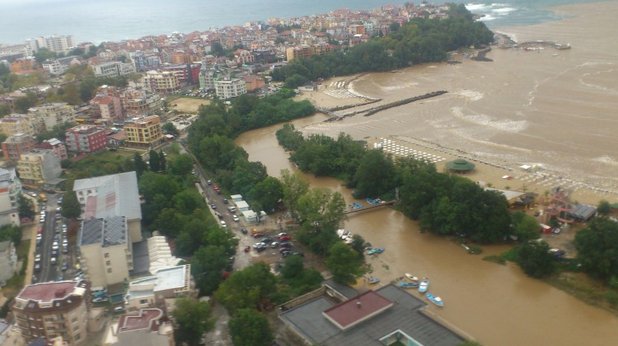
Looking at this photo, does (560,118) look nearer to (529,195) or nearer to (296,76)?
(529,195)

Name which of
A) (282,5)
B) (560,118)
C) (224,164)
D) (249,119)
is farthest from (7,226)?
(282,5)

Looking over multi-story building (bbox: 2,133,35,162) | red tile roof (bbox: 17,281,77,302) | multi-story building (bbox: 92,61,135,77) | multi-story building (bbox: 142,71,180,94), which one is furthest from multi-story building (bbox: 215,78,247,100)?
red tile roof (bbox: 17,281,77,302)

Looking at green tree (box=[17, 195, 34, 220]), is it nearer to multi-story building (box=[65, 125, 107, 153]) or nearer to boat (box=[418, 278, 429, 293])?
multi-story building (box=[65, 125, 107, 153])

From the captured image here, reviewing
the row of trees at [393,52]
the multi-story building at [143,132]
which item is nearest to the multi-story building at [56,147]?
the multi-story building at [143,132]

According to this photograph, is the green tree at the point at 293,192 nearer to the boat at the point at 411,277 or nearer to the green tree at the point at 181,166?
the boat at the point at 411,277

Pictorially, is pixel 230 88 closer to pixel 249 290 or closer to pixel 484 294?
pixel 249 290

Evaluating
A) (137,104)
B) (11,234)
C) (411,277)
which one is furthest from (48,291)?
(137,104)
